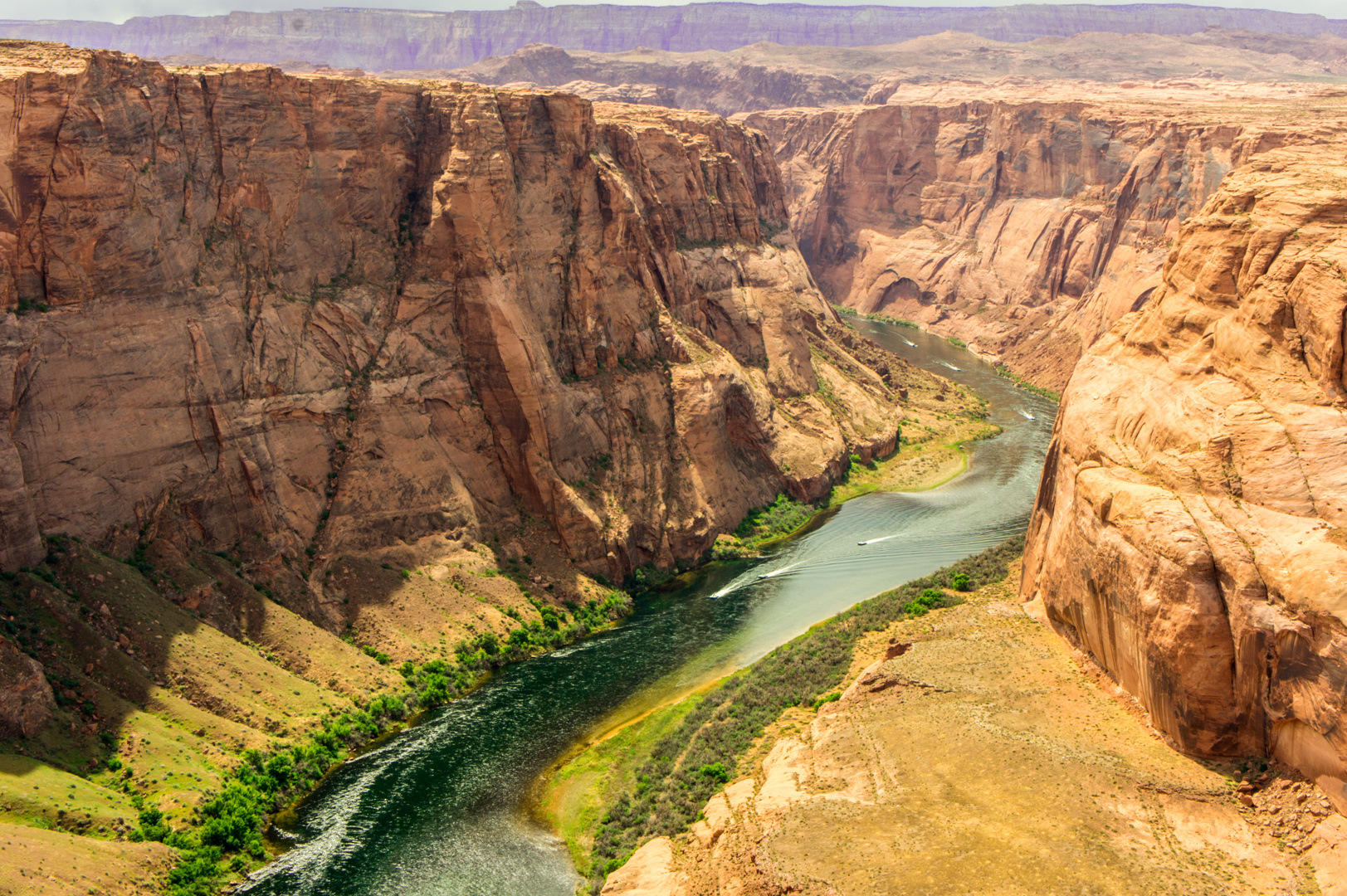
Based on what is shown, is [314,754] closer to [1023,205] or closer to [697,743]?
[697,743]

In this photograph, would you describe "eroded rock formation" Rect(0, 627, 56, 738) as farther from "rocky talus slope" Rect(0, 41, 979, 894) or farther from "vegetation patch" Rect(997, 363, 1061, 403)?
"vegetation patch" Rect(997, 363, 1061, 403)

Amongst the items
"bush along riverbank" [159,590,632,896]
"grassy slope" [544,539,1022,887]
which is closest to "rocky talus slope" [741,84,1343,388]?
"grassy slope" [544,539,1022,887]

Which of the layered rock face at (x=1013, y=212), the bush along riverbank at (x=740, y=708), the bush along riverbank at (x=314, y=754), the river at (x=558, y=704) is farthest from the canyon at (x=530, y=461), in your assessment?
the layered rock face at (x=1013, y=212)

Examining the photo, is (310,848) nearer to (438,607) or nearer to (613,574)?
(438,607)

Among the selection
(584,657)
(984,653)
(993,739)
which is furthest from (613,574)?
(993,739)

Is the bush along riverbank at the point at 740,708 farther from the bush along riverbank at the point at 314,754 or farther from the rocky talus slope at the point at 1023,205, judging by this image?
the rocky talus slope at the point at 1023,205

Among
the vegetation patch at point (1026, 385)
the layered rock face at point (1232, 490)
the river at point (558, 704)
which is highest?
the layered rock face at point (1232, 490)
